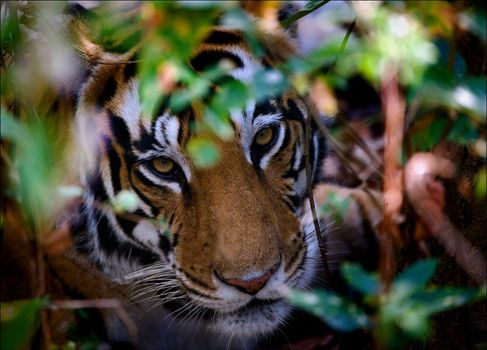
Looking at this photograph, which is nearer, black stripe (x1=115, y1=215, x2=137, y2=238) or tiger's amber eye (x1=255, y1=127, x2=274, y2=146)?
tiger's amber eye (x1=255, y1=127, x2=274, y2=146)

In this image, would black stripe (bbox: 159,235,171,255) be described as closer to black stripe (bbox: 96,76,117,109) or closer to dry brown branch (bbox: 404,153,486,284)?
black stripe (bbox: 96,76,117,109)

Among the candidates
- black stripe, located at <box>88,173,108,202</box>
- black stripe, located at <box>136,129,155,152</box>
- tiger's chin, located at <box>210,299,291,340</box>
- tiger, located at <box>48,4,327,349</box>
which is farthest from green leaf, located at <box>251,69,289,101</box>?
black stripe, located at <box>88,173,108,202</box>

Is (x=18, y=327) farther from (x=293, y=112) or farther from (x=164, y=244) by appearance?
(x=293, y=112)

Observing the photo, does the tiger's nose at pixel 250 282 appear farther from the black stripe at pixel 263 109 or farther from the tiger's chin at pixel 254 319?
the black stripe at pixel 263 109

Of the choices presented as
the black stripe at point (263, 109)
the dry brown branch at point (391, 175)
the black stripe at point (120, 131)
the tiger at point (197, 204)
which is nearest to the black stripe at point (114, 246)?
the tiger at point (197, 204)

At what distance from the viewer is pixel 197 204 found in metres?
1.71

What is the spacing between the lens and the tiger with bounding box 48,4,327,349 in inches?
64.4

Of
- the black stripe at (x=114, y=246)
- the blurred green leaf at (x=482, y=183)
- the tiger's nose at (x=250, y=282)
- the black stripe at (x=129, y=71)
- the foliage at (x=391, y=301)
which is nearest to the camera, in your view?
the foliage at (x=391, y=301)

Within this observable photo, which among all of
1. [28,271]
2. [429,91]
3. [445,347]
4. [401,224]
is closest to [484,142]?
[429,91]

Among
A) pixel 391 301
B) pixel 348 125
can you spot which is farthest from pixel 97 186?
pixel 391 301

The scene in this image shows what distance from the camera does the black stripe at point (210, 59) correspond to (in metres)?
1.66

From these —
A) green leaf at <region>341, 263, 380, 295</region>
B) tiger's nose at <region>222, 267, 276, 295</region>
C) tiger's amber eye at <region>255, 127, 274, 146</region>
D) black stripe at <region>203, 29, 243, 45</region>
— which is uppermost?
black stripe at <region>203, 29, 243, 45</region>

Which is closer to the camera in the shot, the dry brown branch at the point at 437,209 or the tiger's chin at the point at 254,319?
the dry brown branch at the point at 437,209

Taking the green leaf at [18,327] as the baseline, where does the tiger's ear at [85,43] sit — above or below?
above
